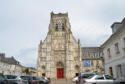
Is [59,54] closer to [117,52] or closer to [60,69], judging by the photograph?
[60,69]

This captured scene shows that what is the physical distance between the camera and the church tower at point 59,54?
4091cm

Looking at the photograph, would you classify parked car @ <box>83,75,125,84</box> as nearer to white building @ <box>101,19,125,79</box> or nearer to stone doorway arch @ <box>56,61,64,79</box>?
white building @ <box>101,19,125,79</box>

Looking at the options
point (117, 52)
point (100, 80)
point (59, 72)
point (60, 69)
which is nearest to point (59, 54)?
point (60, 69)

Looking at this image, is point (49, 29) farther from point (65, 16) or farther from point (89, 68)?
point (89, 68)

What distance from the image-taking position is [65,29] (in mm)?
45594

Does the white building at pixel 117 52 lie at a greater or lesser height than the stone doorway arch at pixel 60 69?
greater

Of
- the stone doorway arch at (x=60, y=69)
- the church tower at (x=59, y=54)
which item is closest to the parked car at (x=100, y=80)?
the church tower at (x=59, y=54)

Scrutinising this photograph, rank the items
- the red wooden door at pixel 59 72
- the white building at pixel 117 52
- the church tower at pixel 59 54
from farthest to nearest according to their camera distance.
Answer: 1. the red wooden door at pixel 59 72
2. the church tower at pixel 59 54
3. the white building at pixel 117 52

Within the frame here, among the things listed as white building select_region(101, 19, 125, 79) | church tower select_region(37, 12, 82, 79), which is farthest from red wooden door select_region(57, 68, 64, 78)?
white building select_region(101, 19, 125, 79)

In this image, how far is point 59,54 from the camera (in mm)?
42969

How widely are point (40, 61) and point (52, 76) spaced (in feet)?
19.7

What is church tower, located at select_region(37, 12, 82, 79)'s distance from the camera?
40.9m

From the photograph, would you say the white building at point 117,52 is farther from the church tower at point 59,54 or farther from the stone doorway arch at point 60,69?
the stone doorway arch at point 60,69

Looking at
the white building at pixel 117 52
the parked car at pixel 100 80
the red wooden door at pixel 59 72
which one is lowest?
the red wooden door at pixel 59 72
